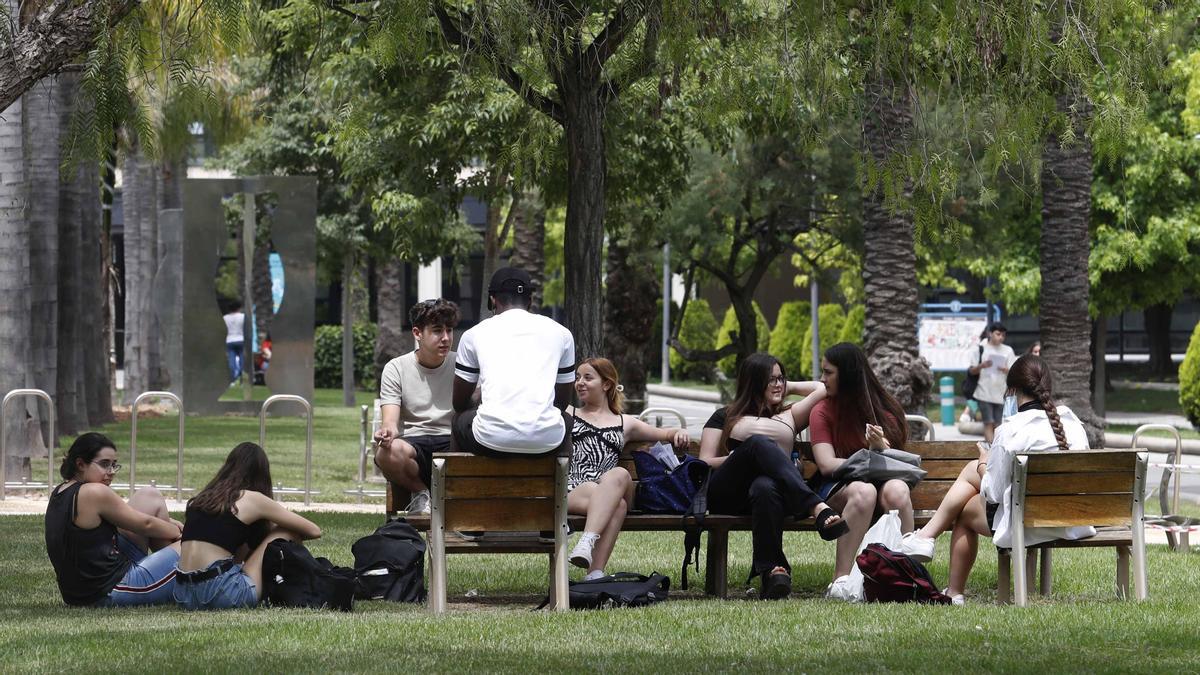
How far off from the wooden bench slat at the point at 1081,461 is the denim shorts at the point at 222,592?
3758mm

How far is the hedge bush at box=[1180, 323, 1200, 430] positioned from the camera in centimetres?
2548

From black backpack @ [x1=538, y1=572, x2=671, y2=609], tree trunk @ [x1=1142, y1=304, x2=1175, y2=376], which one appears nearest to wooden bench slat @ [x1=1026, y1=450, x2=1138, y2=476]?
black backpack @ [x1=538, y1=572, x2=671, y2=609]

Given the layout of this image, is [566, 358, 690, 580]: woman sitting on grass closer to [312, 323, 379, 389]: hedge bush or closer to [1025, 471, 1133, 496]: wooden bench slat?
[1025, 471, 1133, 496]: wooden bench slat

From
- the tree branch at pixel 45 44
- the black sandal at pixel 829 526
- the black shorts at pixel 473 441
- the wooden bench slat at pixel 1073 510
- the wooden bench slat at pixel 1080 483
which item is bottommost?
the black sandal at pixel 829 526

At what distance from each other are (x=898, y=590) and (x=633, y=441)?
1643 mm

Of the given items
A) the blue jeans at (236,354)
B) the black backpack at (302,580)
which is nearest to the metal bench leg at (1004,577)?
the black backpack at (302,580)

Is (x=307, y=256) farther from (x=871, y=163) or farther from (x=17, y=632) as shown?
(x=17, y=632)

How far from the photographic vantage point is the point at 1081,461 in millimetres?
8188

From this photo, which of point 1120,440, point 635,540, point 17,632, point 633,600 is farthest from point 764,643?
point 1120,440

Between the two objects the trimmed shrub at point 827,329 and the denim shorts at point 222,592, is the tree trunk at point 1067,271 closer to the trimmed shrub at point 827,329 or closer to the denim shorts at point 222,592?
the denim shorts at point 222,592

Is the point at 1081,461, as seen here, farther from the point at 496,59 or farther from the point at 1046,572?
the point at 496,59

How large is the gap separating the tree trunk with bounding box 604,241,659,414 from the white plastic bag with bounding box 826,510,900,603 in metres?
16.9

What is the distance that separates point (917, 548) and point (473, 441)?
2210mm

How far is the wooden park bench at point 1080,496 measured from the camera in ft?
26.6
